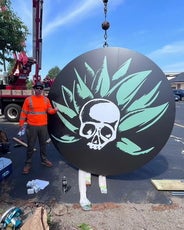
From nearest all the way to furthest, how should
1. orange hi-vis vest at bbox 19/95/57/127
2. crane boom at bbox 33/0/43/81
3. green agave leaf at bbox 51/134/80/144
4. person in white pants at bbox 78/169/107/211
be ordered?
person in white pants at bbox 78/169/107/211 → green agave leaf at bbox 51/134/80/144 → orange hi-vis vest at bbox 19/95/57/127 → crane boom at bbox 33/0/43/81

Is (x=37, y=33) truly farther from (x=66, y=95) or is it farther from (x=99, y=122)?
(x=99, y=122)

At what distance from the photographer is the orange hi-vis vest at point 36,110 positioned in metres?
4.36

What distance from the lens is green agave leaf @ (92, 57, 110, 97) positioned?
3.80 meters

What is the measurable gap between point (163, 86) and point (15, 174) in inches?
127

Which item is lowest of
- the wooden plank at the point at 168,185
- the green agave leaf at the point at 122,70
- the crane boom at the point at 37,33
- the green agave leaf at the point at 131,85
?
the wooden plank at the point at 168,185

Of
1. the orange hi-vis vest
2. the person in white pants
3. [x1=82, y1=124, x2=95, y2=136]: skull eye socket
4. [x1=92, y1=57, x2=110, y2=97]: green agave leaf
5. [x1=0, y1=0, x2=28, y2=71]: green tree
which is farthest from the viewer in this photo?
[x1=0, y1=0, x2=28, y2=71]: green tree

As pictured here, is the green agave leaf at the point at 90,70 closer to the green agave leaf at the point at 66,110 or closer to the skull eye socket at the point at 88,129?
the green agave leaf at the point at 66,110

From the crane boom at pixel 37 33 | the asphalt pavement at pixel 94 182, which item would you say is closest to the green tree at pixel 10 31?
the crane boom at pixel 37 33

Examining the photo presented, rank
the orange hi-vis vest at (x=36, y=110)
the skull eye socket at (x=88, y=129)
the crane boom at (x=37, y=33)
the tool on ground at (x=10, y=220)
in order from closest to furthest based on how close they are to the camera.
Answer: the tool on ground at (x=10, y=220)
the skull eye socket at (x=88, y=129)
the orange hi-vis vest at (x=36, y=110)
the crane boom at (x=37, y=33)

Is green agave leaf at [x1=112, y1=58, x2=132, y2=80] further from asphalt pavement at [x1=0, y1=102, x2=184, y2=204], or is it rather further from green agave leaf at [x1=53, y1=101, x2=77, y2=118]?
asphalt pavement at [x1=0, y1=102, x2=184, y2=204]

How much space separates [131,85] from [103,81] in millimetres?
467

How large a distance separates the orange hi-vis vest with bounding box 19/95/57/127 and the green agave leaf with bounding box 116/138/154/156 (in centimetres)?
152

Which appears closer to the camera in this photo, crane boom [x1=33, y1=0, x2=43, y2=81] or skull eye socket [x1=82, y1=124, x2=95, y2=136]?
skull eye socket [x1=82, y1=124, x2=95, y2=136]

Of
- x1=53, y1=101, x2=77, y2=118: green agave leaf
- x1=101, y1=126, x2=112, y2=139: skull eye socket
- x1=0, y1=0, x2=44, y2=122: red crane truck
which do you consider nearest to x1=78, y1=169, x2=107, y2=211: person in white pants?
x1=101, y1=126, x2=112, y2=139: skull eye socket
